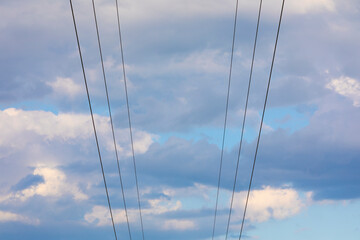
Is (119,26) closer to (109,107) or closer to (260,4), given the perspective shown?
(109,107)

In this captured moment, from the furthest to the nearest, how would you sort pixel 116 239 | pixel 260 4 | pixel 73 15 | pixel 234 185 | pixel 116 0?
1. pixel 234 185
2. pixel 116 239
3. pixel 116 0
4. pixel 260 4
5. pixel 73 15

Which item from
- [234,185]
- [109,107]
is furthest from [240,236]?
[109,107]

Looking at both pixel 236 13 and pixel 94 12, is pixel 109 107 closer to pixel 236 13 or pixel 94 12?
pixel 94 12

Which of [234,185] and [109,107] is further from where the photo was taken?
[234,185]

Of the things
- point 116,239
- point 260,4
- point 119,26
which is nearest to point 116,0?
point 119,26

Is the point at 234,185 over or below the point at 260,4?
below

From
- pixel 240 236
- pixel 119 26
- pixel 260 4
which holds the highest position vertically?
pixel 119 26

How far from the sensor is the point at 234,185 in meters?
49.7

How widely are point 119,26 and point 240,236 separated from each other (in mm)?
17272

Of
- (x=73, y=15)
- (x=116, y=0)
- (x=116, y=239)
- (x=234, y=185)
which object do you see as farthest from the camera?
(x=234, y=185)

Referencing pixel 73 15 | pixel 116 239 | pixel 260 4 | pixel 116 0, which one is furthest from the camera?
pixel 116 239

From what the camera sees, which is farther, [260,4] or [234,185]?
[234,185]

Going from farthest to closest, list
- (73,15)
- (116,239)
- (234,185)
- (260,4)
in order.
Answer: (234,185) < (116,239) < (260,4) < (73,15)

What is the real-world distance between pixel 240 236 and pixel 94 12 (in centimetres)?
1761
